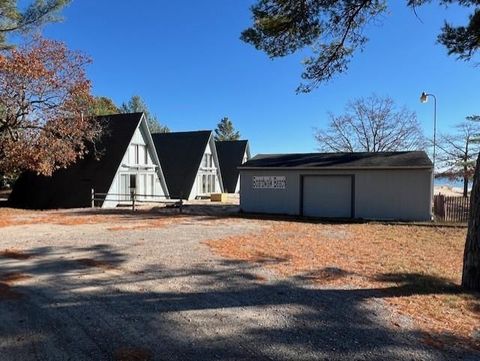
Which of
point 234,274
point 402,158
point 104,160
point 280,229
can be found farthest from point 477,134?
point 234,274

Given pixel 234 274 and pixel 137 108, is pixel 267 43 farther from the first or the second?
pixel 137 108

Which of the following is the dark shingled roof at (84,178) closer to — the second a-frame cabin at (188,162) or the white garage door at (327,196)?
the second a-frame cabin at (188,162)

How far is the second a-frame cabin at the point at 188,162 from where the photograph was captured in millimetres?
Result: 31344

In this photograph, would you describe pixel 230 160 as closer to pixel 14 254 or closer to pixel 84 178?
pixel 84 178

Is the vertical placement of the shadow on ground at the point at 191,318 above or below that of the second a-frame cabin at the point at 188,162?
below

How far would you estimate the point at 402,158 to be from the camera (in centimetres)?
1859

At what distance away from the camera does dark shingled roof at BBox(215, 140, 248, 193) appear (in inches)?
1583

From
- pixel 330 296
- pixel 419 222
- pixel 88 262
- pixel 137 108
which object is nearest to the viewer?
pixel 330 296

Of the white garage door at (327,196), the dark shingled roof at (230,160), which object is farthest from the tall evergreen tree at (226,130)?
the white garage door at (327,196)

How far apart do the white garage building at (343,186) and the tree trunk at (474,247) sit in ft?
37.7

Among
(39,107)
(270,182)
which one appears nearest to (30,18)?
(39,107)

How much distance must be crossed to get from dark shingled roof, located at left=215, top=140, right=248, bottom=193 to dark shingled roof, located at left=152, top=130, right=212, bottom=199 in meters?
7.05

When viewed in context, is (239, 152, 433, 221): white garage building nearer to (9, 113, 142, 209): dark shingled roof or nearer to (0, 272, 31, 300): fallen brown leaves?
(9, 113, 142, 209): dark shingled roof

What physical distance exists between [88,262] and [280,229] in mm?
7637
